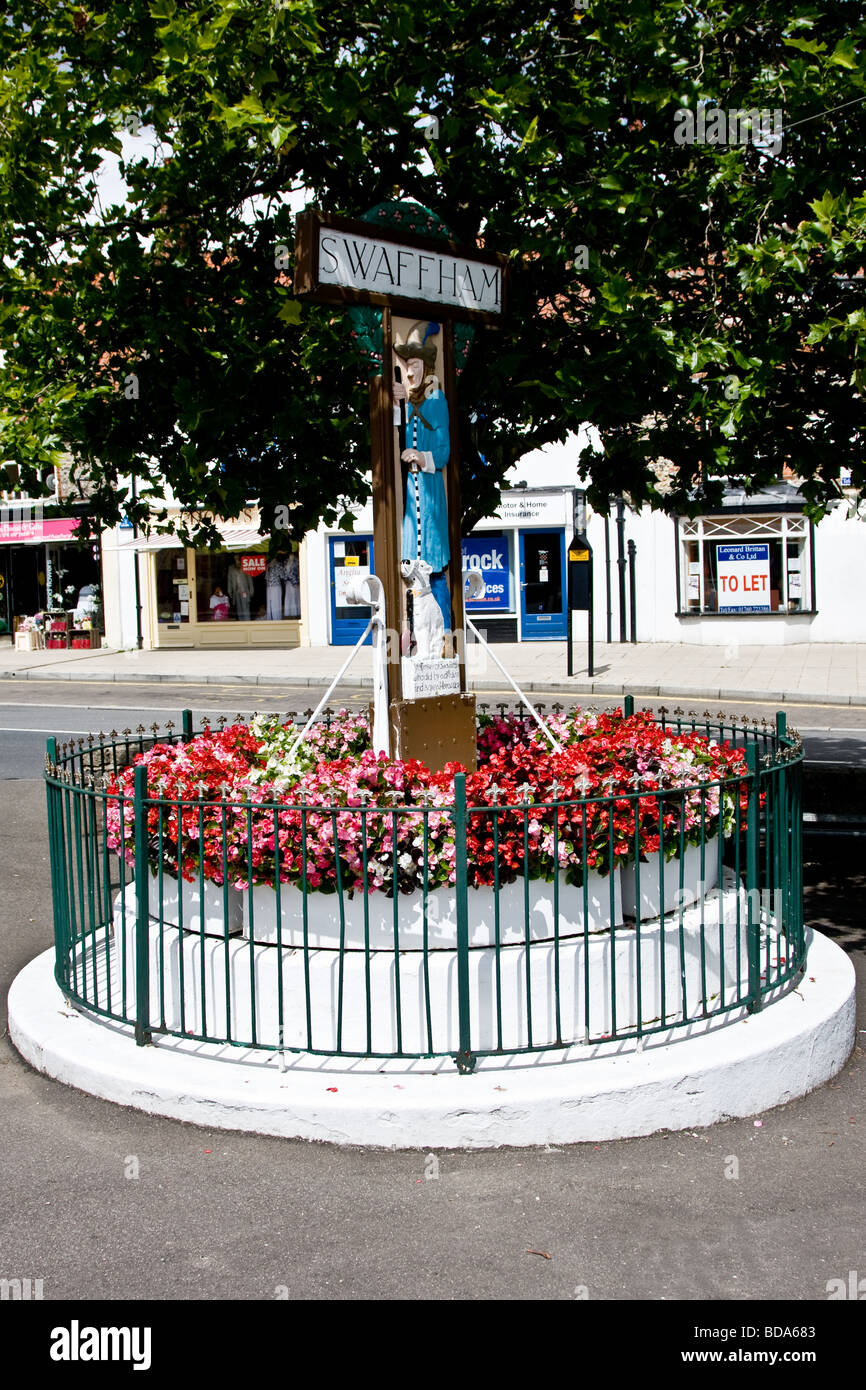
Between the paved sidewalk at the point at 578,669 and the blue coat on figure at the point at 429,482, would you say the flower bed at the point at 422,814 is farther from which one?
the paved sidewalk at the point at 578,669

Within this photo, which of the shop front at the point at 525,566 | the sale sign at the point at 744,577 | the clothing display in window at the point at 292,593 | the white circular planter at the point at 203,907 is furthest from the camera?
the clothing display in window at the point at 292,593

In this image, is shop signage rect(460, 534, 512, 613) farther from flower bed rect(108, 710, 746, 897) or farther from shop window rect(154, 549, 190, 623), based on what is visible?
flower bed rect(108, 710, 746, 897)

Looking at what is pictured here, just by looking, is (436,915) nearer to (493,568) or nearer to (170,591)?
(493,568)

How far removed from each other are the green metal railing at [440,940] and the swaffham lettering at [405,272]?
236 centimetres

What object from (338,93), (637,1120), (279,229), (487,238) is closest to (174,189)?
(279,229)

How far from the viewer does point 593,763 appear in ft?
18.6

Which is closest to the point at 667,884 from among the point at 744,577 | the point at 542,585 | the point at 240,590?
the point at 744,577

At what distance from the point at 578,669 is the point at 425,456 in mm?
15878

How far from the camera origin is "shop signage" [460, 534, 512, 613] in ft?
90.8

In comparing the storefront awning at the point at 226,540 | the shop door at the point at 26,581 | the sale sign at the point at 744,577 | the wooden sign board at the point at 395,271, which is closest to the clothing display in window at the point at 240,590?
the storefront awning at the point at 226,540

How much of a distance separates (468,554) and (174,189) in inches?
831

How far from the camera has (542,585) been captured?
1081 inches

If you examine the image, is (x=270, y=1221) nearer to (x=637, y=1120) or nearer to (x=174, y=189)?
(x=637, y=1120)

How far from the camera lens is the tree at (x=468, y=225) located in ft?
20.2
